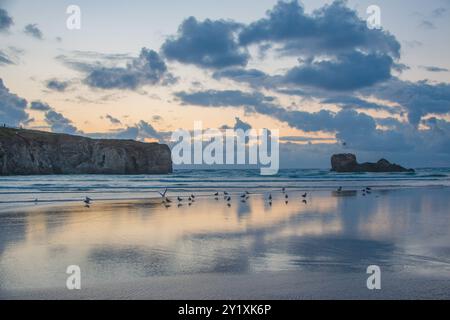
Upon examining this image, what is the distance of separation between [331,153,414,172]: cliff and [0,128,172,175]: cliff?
145ft

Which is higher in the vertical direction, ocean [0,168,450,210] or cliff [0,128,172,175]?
cliff [0,128,172,175]

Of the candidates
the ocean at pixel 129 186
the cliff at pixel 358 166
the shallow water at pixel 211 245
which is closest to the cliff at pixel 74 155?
the ocean at pixel 129 186

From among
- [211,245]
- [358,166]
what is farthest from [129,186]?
[358,166]

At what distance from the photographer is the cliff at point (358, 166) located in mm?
109750

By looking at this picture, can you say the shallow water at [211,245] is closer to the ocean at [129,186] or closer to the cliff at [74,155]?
the ocean at [129,186]

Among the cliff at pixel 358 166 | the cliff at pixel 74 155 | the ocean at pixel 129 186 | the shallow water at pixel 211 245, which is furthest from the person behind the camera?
the cliff at pixel 358 166

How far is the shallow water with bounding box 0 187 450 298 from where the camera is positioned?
8.74 meters

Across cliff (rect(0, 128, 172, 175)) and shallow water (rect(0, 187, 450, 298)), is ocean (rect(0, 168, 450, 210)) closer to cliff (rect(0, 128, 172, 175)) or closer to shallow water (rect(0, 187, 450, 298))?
shallow water (rect(0, 187, 450, 298))

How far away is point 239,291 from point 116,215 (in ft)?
42.3

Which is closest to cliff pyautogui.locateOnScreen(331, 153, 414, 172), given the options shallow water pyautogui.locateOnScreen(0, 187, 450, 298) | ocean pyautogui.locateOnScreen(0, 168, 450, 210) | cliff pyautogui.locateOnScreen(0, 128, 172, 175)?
cliff pyautogui.locateOnScreen(0, 128, 172, 175)

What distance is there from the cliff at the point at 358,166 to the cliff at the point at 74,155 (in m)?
44.3

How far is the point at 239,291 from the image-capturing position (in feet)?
23.9

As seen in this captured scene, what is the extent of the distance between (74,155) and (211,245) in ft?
282
